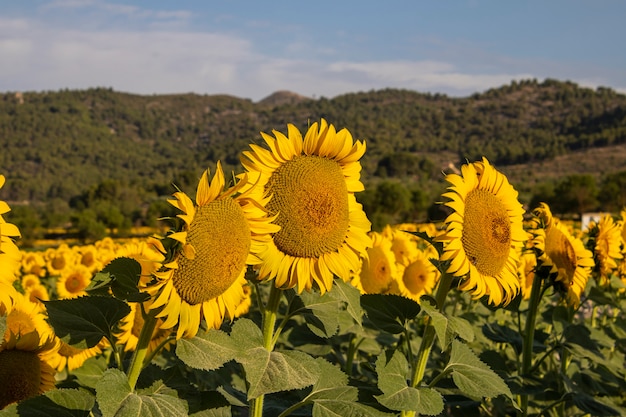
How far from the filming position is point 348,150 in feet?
7.12

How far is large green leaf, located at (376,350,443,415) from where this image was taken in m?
2.07

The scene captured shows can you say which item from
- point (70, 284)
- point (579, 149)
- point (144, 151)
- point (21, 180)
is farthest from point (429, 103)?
point (70, 284)

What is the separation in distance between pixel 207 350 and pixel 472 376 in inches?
42.6

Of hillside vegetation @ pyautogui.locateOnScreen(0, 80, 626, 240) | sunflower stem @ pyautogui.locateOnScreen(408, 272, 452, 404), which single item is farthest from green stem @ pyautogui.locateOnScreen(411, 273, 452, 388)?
hillside vegetation @ pyautogui.locateOnScreen(0, 80, 626, 240)

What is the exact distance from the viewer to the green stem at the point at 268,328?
2064 millimetres

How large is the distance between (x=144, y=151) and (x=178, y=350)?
171957mm

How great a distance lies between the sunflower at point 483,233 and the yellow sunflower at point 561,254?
0.91 m

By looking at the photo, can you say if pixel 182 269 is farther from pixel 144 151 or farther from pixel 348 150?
pixel 144 151

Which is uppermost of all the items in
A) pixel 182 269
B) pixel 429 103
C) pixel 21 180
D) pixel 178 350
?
pixel 429 103

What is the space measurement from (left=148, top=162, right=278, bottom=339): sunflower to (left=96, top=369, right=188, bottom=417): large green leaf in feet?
0.58

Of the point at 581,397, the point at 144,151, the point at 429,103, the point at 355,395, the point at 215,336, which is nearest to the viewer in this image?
the point at 215,336

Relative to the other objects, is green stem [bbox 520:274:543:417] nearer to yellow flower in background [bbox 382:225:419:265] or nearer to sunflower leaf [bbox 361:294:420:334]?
sunflower leaf [bbox 361:294:420:334]

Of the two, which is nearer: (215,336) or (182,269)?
(182,269)

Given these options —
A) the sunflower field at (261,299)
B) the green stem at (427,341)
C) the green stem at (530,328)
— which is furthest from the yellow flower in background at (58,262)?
the green stem at (427,341)
